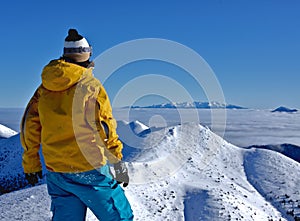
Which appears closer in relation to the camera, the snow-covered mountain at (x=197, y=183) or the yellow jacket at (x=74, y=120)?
the yellow jacket at (x=74, y=120)

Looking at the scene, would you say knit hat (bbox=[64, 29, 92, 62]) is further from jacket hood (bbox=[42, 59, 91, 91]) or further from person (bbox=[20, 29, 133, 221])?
jacket hood (bbox=[42, 59, 91, 91])

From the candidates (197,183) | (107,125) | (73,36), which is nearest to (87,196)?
(107,125)

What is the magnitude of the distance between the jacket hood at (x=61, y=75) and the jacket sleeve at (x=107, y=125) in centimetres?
27

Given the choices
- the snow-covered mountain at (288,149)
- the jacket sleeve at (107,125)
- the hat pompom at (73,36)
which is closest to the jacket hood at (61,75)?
the jacket sleeve at (107,125)

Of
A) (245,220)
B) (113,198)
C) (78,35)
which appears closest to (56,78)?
(78,35)

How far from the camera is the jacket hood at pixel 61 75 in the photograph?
3.47m

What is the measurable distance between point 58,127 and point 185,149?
2048 centimetres

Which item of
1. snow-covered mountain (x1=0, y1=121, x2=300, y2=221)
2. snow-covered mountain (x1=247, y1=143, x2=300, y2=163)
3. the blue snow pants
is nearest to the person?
the blue snow pants

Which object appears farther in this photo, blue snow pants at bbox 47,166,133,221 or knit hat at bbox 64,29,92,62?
knit hat at bbox 64,29,92,62

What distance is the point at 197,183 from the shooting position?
17.5 m

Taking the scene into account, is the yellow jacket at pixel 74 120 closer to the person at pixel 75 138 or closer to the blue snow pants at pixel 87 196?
the person at pixel 75 138

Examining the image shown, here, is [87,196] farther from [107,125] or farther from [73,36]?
[73,36]

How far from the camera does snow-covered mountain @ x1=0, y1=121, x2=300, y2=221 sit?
12199 mm

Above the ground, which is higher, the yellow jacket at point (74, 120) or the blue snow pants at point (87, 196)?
the yellow jacket at point (74, 120)
